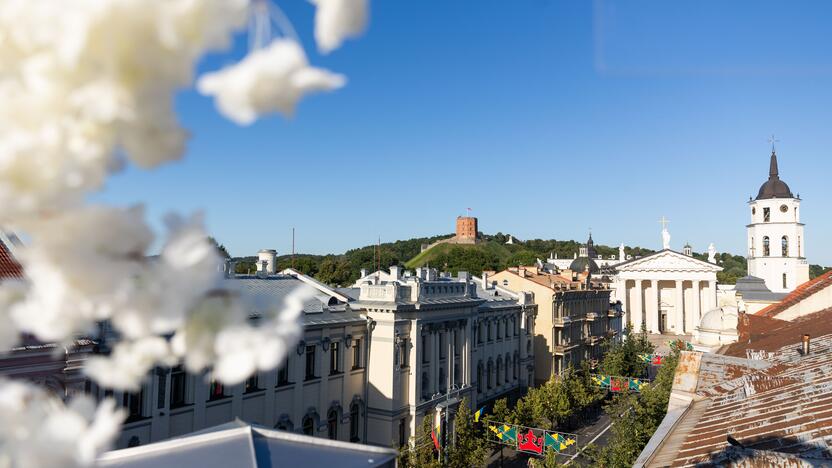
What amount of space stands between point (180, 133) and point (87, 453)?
80cm

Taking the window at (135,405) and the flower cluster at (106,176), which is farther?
Result: the window at (135,405)

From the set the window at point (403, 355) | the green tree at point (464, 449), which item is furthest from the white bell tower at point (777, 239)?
the window at point (403, 355)

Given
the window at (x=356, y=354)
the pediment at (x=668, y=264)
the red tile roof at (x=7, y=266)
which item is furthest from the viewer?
the pediment at (x=668, y=264)

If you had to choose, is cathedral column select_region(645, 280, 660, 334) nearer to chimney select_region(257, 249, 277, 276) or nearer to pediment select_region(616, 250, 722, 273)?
pediment select_region(616, 250, 722, 273)

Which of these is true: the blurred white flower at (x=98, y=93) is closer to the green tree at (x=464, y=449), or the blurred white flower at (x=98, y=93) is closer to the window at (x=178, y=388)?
the window at (x=178, y=388)

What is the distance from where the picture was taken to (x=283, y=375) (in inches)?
904

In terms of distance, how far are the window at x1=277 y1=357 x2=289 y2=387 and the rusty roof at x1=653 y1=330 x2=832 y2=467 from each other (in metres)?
15.4

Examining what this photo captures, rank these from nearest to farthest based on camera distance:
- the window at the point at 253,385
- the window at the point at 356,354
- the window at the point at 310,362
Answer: the window at the point at 253,385, the window at the point at 310,362, the window at the point at 356,354

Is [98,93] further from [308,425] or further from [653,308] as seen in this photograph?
[653,308]

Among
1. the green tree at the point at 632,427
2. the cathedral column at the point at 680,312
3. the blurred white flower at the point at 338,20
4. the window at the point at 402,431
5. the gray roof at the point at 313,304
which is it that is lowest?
the window at the point at 402,431

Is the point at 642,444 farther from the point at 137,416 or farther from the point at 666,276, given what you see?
the point at 666,276

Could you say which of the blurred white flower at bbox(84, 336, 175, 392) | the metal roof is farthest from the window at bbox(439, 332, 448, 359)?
the blurred white flower at bbox(84, 336, 175, 392)

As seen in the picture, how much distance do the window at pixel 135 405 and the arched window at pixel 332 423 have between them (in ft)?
29.0

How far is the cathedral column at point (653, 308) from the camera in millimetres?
79581
